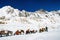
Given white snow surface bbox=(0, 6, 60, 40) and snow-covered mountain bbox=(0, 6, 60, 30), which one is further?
snow-covered mountain bbox=(0, 6, 60, 30)

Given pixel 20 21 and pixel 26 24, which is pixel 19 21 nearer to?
pixel 20 21

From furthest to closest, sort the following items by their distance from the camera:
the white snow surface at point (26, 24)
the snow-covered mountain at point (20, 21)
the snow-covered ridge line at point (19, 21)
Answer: the snow-covered mountain at point (20, 21) → the snow-covered ridge line at point (19, 21) → the white snow surface at point (26, 24)

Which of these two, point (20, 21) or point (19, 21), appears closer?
Answer: point (19, 21)

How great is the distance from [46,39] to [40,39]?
1.90 feet

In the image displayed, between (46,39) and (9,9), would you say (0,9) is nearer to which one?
(9,9)

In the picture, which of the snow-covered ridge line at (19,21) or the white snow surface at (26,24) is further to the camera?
the snow-covered ridge line at (19,21)

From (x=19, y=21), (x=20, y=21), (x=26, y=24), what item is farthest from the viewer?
(x=20, y=21)

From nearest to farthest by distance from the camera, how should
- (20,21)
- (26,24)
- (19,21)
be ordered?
1. (26,24)
2. (19,21)
3. (20,21)

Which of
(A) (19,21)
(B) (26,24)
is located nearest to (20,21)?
(A) (19,21)

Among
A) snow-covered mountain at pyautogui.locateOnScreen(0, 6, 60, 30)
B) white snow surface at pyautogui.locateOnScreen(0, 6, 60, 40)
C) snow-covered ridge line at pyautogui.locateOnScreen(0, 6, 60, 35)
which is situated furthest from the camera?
snow-covered mountain at pyautogui.locateOnScreen(0, 6, 60, 30)

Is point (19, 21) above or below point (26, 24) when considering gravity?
above

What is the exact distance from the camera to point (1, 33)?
25.1 m

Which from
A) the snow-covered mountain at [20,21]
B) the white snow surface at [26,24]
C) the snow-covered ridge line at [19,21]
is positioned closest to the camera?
the white snow surface at [26,24]

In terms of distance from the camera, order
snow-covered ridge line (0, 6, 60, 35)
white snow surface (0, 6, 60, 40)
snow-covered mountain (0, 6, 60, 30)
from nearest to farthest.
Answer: white snow surface (0, 6, 60, 40)
snow-covered ridge line (0, 6, 60, 35)
snow-covered mountain (0, 6, 60, 30)
